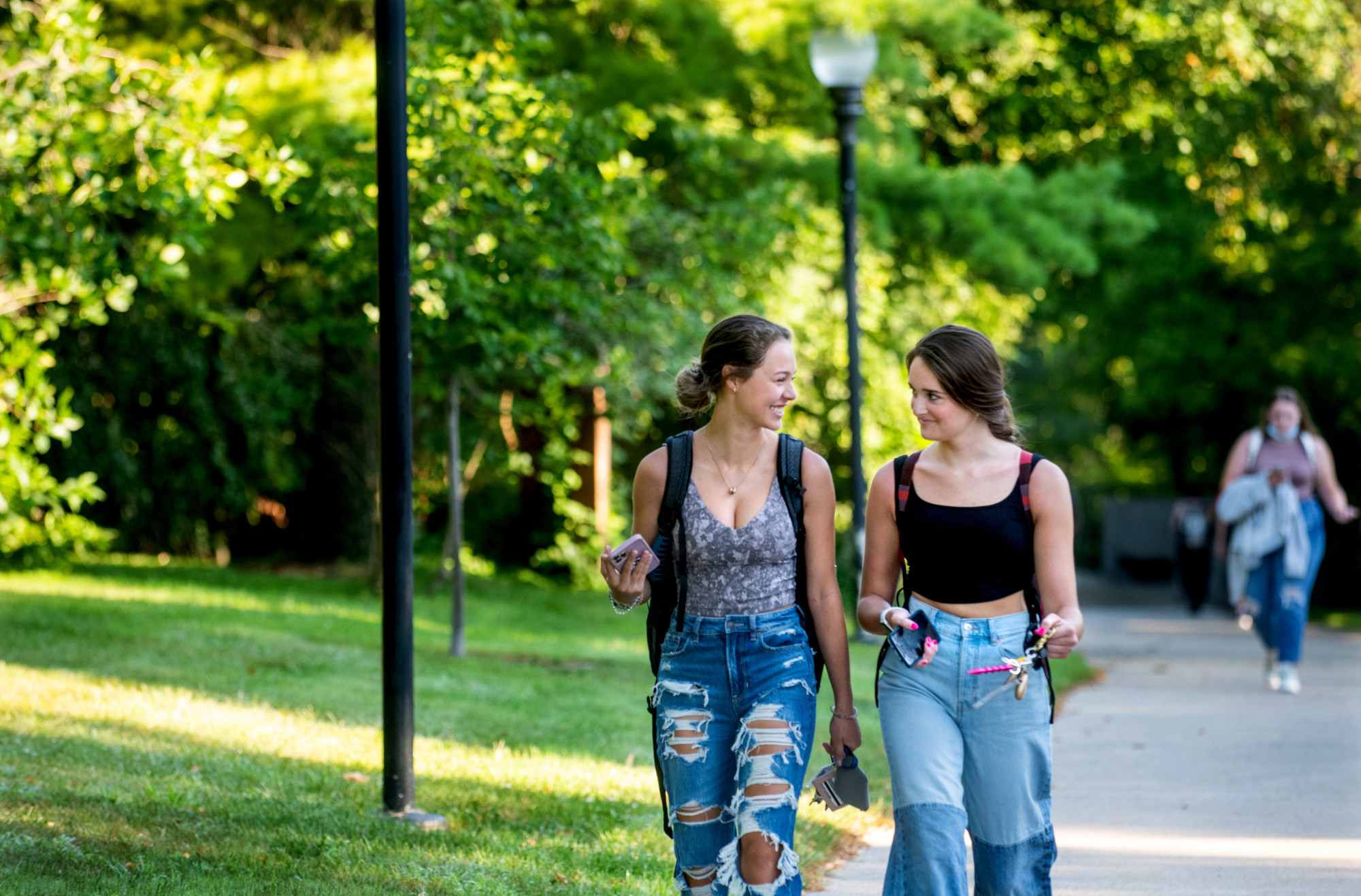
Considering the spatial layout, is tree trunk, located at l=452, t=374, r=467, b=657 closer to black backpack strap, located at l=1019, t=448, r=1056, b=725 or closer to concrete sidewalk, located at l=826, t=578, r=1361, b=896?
concrete sidewalk, located at l=826, t=578, r=1361, b=896

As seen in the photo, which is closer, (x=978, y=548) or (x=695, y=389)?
(x=978, y=548)

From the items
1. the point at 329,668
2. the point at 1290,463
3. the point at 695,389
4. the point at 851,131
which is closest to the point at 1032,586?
the point at 695,389

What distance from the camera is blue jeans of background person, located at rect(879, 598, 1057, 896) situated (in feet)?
13.5

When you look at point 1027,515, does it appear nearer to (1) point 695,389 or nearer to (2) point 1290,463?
(1) point 695,389

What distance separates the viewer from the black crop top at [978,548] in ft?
13.7

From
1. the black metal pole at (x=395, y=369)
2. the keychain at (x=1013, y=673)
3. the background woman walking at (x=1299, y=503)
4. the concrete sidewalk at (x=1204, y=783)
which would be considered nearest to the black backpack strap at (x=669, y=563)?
the keychain at (x=1013, y=673)

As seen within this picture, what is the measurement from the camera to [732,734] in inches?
170

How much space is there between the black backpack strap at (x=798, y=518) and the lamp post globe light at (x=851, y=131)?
8399 millimetres

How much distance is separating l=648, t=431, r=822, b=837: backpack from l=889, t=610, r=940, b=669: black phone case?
0.89 ft

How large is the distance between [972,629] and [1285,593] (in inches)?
311

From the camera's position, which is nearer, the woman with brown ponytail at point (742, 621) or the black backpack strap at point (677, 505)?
the woman with brown ponytail at point (742, 621)

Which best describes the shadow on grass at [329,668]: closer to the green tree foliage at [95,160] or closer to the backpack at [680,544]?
the green tree foliage at [95,160]

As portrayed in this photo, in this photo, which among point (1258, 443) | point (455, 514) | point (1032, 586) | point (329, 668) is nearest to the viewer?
point (1032, 586)

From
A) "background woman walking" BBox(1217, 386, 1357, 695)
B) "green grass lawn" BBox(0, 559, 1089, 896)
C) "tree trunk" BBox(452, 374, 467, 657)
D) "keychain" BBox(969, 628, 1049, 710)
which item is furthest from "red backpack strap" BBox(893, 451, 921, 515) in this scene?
"background woman walking" BBox(1217, 386, 1357, 695)
